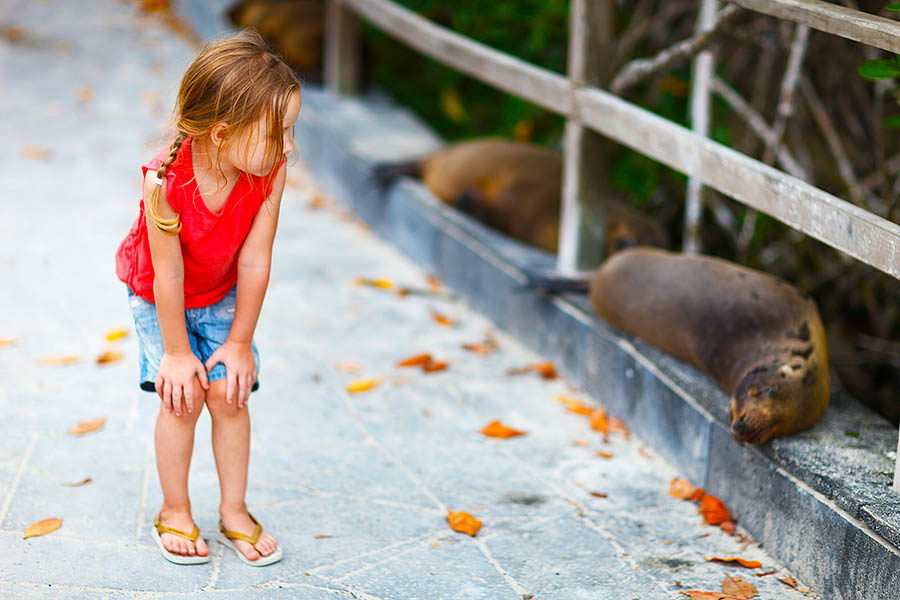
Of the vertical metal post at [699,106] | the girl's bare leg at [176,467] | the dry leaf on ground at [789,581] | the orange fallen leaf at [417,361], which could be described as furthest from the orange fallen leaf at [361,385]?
the dry leaf on ground at [789,581]

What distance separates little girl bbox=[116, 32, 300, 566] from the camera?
236cm

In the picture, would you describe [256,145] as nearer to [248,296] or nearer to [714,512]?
[248,296]

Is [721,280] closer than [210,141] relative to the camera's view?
No

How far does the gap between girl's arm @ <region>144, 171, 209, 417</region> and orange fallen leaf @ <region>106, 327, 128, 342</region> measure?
1.65 metres

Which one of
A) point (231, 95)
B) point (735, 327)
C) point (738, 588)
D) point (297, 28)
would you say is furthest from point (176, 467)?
point (297, 28)

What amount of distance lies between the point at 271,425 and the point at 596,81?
181cm

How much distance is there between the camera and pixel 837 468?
275cm

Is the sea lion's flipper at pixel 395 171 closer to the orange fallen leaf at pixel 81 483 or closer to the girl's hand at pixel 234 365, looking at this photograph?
the orange fallen leaf at pixel 81 483

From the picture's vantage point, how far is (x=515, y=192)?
4766 millimetres

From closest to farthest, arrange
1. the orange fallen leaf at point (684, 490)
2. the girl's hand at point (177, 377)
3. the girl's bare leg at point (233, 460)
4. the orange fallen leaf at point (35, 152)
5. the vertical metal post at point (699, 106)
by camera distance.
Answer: the girl's hand at point (177, 377), the girl's bare leg at point (233, 460), the orange fallen leaf at point (684, 490), the vertical metal post at point (699, 106), the orange fallen leaf at point (35, 152)

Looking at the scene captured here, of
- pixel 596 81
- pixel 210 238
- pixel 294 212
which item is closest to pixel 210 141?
pixel 210 238

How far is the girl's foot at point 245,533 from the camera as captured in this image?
275cm

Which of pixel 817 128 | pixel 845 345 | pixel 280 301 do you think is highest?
pixel 817 128

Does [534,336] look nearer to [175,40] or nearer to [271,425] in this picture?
[271,425]
